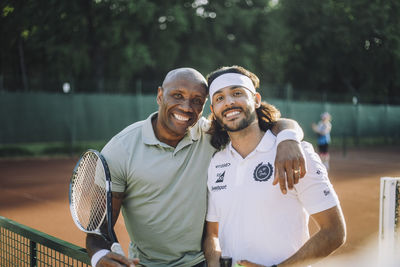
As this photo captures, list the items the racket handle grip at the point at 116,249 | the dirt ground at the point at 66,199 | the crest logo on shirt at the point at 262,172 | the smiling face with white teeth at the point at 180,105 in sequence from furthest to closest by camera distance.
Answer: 1. the dirt ground at the point at 66,199
2. the smiling face with white teeth at the point at 180,105
3. the crest logo on shirt at the point at 262,172
4. the racket handle grip at the point at 116,249

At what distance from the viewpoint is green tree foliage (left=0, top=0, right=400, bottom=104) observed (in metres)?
20.0

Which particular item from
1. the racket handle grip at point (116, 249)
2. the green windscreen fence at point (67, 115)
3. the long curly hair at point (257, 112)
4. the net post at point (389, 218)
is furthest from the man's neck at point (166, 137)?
the green windscreen fence at point (67, 115)

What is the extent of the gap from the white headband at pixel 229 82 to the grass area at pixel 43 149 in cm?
1507

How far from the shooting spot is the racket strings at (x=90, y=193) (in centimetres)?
251

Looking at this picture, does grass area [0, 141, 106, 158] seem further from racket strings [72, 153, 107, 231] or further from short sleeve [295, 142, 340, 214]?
short sleeve [295, 142, 340, 214]

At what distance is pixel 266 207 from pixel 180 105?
0.92 meters

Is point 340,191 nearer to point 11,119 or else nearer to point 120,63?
point 11,119


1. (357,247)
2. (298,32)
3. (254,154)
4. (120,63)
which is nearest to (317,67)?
(298,32)

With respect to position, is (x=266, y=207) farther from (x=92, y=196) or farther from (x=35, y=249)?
(x=35, y=249)

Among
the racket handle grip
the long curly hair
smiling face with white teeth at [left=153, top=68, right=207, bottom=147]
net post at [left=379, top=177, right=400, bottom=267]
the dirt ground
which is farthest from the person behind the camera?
the dirt ground

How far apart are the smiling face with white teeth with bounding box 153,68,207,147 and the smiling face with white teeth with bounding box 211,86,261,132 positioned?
0.24 m

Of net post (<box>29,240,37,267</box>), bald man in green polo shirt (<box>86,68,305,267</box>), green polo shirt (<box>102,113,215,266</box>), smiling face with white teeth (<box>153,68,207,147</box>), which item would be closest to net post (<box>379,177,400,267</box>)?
bald man in green polo shirt (<box>86,68,305,267</box>)

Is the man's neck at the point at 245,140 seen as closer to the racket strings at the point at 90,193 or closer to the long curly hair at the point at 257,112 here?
the long curly hair at the point at 257,112

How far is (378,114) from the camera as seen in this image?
81.5ft
